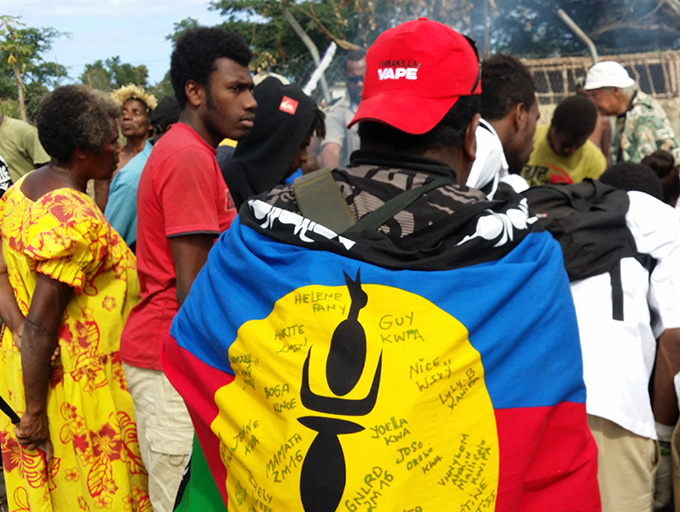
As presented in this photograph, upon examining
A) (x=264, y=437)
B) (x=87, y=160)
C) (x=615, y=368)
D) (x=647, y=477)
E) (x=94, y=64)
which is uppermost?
(x=94, y=64)

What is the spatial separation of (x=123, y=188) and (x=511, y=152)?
6.95ft

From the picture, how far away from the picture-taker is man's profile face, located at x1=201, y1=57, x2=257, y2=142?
2.81 metres

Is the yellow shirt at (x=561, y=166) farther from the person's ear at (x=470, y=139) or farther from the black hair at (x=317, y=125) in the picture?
the person's ear at (x=470, y=139)

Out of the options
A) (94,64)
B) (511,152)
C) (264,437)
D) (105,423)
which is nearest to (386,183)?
(264,437)

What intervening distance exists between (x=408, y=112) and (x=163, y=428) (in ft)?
5.24

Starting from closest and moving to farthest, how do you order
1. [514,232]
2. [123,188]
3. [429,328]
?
[429,328]
[514,232]
[123,188]

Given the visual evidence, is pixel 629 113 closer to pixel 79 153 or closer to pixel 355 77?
pixel 355 77

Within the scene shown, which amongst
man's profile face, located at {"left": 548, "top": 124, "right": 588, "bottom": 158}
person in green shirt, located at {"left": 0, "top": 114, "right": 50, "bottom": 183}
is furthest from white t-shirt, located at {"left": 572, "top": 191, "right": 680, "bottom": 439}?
person in green shirt, located at {"left": 0, "top": 114, "right": 50, "bottom": 183}

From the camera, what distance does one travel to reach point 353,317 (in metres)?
1.43

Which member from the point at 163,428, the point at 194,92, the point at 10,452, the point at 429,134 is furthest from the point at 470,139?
the point at 10,452

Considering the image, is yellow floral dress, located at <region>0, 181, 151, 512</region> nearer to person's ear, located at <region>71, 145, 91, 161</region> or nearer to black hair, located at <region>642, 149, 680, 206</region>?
person's ear, located at <region>71, 145, 91, 161</region>

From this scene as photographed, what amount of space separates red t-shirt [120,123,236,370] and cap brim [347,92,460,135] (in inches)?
36.0

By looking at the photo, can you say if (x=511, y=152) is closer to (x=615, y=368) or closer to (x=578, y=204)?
(x=578, y=204)

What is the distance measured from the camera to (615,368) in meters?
2.31
